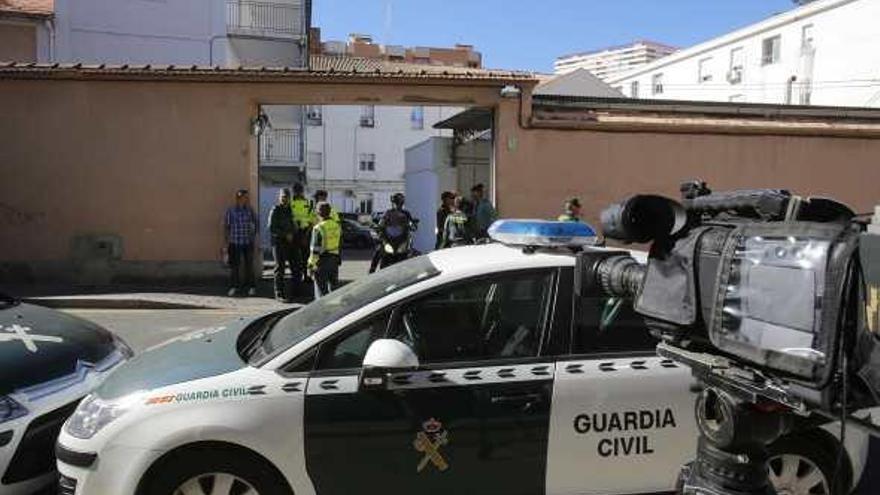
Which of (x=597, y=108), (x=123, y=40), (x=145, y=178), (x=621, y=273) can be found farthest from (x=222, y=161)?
(x=123, y=40)

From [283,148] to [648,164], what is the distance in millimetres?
21382

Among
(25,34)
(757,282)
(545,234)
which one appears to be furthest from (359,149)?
(757,282)

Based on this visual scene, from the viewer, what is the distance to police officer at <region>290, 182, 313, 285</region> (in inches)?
479

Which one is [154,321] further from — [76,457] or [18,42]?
[18,42]

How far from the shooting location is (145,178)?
13.3m

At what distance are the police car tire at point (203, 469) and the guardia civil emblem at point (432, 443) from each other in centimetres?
62

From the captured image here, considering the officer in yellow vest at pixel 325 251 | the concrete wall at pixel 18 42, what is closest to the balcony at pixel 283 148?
the concrete wall at pixel 18 42

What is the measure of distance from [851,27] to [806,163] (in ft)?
67.7

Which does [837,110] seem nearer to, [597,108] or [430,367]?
[597,108]

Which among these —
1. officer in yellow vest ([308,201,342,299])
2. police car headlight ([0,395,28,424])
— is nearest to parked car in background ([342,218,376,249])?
officer in yellow vest ([308,201,342,299])

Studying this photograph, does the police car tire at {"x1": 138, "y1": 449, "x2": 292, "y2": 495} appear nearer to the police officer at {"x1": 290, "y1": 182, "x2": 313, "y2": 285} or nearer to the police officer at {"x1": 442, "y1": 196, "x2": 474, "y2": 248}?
the police officer at {"x1": 442, "y1": 196, "x2": 474, "y2": 248}

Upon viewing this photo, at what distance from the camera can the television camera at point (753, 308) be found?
1701 millimetres

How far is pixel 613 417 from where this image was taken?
11.6ft

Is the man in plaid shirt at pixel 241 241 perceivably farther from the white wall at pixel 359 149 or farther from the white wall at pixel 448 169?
the white wall at pixel 359 149
